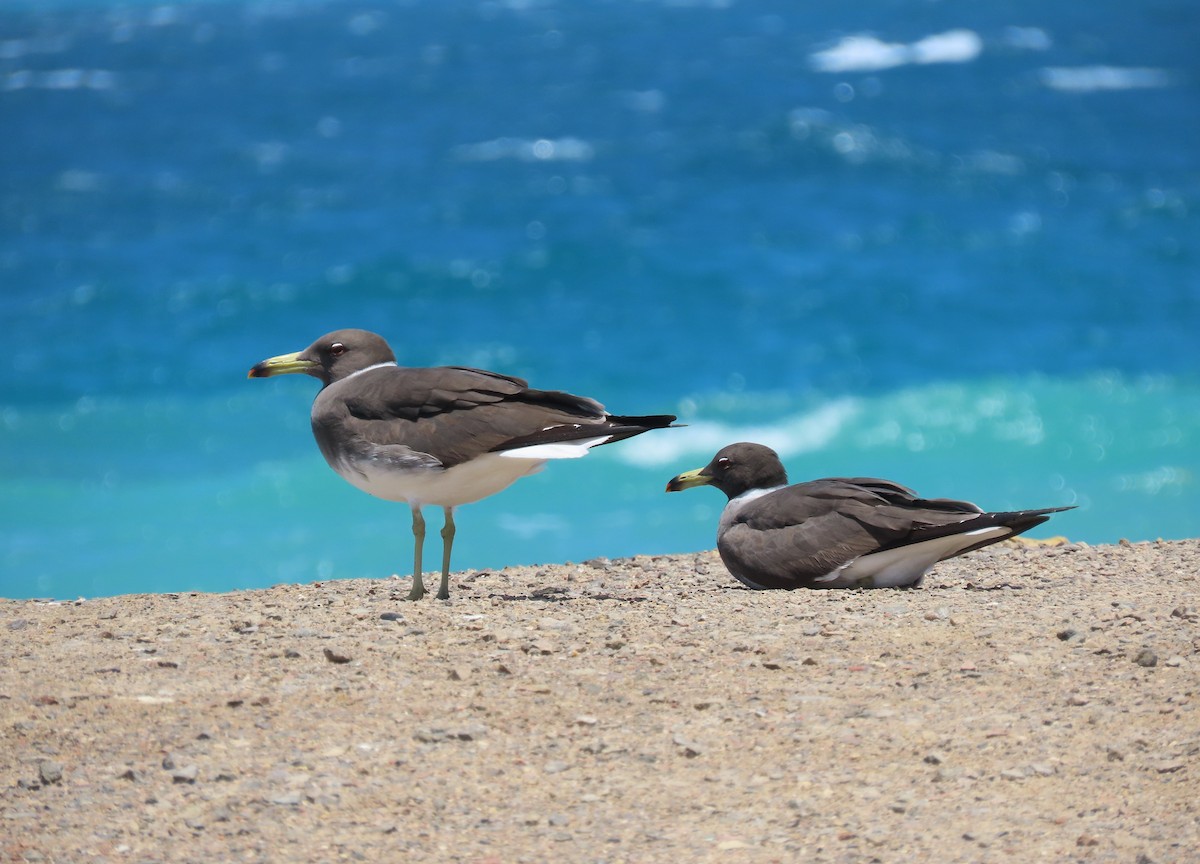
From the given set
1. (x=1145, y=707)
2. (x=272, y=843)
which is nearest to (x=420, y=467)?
(x=272, y=843)

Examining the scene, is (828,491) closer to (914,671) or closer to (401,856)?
(914,671)

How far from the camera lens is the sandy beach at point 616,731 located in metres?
4.94

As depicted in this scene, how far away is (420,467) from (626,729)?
220cm

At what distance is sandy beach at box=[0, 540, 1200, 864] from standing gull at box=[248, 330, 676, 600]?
0.67m

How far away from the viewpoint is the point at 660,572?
9484 mm

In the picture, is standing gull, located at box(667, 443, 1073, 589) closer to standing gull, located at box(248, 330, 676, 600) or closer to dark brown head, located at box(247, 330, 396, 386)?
standing gull, located at box(248, 330, 676, 600)

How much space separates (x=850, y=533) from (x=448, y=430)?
2.19 metres

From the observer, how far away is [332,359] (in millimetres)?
8258

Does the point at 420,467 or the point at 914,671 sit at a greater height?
the point at 420,467

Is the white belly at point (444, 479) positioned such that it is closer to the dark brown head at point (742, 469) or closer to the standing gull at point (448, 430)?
the standing gull at point (448, 430)

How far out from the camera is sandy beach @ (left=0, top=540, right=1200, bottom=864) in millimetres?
4941

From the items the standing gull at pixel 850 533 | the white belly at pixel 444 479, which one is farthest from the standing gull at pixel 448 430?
the standing gull at pixel 850 533

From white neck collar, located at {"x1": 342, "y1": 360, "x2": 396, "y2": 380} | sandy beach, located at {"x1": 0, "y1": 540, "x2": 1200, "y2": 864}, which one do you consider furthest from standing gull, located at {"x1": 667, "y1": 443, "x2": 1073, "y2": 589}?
white neck collar, located at {"x1": 342, "y1": 360, "x2": 396, "y2": 380}

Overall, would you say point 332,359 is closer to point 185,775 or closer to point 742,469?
point 742,469
